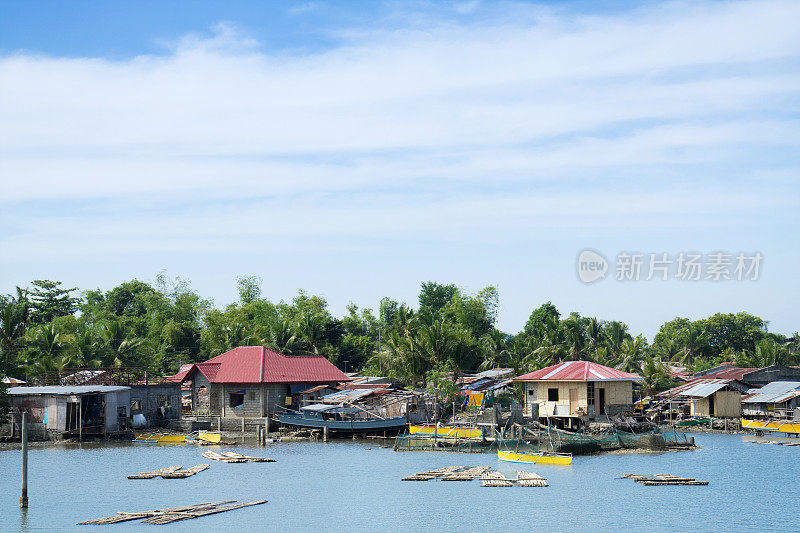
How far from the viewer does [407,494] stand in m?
38.5

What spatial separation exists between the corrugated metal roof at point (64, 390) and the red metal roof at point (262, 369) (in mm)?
7547

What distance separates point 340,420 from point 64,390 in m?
19.2

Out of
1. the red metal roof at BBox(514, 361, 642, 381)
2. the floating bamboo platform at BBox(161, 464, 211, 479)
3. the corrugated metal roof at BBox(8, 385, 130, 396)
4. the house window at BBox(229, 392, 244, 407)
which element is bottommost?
the floating bamboo platform at BBox(161, 464, 211, 479)

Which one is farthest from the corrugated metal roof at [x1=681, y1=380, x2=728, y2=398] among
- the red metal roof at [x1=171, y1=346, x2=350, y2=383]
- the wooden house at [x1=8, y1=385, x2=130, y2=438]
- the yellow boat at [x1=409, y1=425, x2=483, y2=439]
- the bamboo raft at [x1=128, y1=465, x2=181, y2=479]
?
the wooden house at [x1=8, y1=385, x2=130, y2=438]

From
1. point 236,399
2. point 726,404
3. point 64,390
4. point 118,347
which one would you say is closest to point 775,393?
point 726,404

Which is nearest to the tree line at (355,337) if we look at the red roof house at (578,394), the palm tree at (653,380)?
the palm tree at (653,380)

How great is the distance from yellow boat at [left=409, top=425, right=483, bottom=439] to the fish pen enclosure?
25.2 inches

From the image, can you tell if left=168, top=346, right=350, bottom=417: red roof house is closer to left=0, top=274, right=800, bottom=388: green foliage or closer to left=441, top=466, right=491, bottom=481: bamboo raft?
left=0, top=274, right=800, bottom=388: green foliage

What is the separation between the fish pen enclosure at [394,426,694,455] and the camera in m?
50.6

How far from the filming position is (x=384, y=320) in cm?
11588

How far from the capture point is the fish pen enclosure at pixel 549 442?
166ft

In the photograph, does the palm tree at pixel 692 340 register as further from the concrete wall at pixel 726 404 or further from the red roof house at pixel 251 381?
the red roof house at pixel 251 381

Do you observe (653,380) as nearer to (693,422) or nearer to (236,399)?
(693,422)

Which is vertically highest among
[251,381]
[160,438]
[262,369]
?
[262,369]
